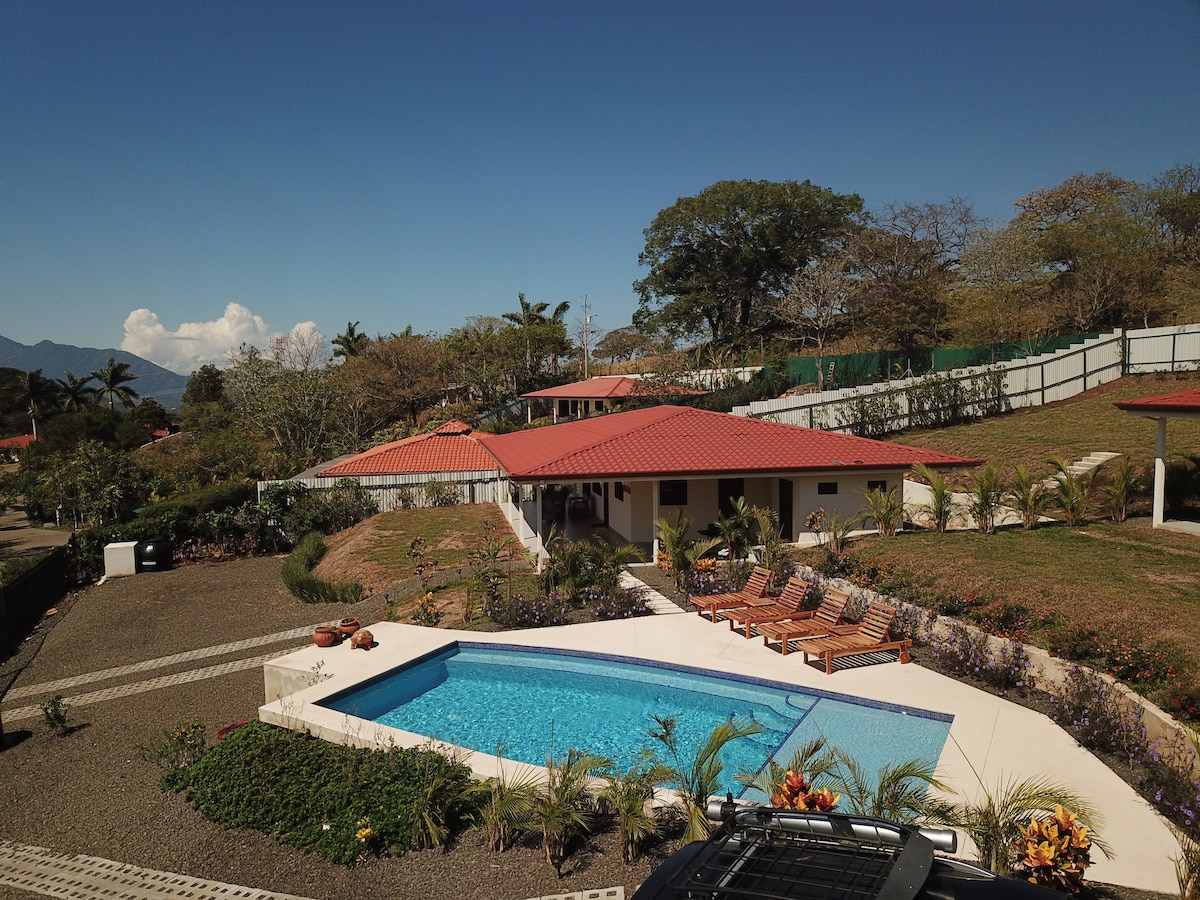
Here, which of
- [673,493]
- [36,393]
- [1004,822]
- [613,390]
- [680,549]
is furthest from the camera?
[36,393]

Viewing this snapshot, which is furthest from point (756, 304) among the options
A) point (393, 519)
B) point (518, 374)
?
point (393, 519)

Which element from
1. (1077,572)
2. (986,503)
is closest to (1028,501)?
A: (986,503)

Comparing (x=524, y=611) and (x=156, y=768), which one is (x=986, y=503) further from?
(x=156, y=768)

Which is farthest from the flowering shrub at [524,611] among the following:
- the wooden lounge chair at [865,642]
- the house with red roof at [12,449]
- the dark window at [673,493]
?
the house with red roof at [12,449]

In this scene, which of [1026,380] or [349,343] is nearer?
[1026,380]

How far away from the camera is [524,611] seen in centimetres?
1423

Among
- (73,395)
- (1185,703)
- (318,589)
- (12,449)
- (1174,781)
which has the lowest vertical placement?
(318,589)

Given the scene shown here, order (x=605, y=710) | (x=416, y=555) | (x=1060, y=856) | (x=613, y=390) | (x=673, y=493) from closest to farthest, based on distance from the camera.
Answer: (x=1060, y=856) < (x=605, y=710) < (x=416, y=555) < (x=673, y=493) < (x=613, y=390)

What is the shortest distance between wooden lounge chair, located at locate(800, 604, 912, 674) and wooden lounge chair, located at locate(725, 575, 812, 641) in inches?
45.2

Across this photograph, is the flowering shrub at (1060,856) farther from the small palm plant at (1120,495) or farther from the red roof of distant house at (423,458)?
the red roof of distant house at (423,458)

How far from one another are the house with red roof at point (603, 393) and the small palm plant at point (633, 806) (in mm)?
34766

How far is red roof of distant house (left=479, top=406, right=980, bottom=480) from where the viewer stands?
1844 centimetres

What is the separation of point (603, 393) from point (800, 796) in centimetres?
3945

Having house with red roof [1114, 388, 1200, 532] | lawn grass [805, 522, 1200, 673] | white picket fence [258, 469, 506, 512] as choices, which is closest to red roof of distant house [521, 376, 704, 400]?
white picket fence [258, 469, 506, 512]
